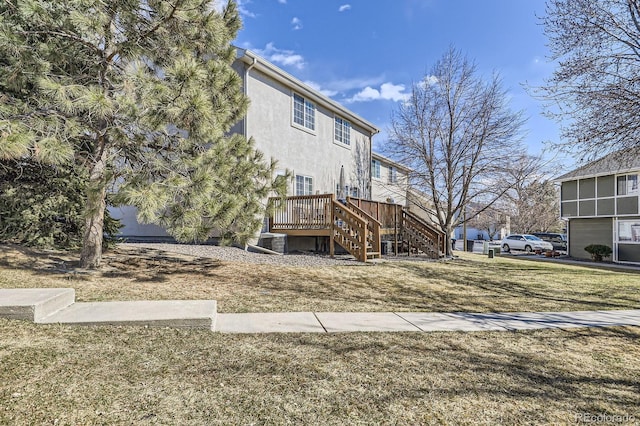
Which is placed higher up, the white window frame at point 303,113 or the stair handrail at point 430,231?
the white window frame at point 303,113

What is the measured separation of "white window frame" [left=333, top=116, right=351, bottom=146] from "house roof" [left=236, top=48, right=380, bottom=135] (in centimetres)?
30

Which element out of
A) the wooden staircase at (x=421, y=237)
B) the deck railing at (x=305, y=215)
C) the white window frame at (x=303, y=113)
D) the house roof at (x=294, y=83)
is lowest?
the wooden staircase at (x=421, y=237)

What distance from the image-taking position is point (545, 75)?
872 centimetres

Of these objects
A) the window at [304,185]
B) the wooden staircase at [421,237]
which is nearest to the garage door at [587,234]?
the wooden staircase at [421,237]

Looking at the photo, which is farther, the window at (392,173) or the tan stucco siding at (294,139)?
the window at (392,173)

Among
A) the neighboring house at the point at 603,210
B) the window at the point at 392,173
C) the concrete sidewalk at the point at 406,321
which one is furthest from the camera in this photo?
the window at the point at 392,173

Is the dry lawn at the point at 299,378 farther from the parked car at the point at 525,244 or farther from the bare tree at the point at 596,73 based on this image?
the parked car at the point at 525,244

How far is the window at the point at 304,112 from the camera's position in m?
14.1

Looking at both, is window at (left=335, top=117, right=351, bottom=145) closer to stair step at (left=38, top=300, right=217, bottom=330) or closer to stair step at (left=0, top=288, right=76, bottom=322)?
stair step at (left=38, top=300, right=217, bottom=330)

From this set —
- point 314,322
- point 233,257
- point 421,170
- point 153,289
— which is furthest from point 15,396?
point 421,170

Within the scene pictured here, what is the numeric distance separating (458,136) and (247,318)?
1395cm

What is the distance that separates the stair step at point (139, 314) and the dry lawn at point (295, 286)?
26.3 inches

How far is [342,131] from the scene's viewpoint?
17.3m

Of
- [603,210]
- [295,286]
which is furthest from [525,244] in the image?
[295,286]
